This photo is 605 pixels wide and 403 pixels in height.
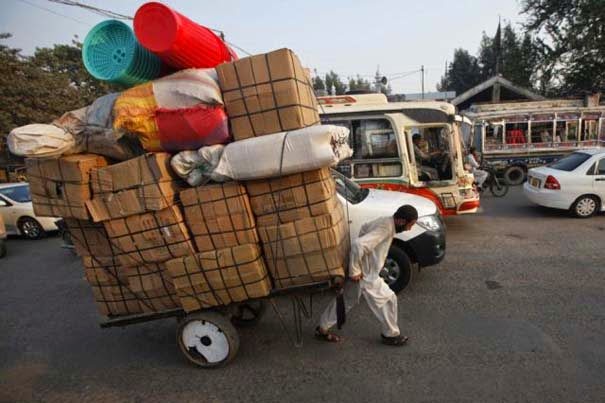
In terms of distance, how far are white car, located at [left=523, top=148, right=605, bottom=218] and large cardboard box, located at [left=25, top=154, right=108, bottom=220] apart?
8.35m

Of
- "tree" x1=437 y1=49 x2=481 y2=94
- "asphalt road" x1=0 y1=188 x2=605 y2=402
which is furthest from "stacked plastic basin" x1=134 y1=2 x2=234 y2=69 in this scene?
"tree" x1=437 y1=49 x2=481 y2=94

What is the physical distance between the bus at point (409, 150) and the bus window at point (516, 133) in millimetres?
8734

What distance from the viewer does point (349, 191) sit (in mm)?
4832

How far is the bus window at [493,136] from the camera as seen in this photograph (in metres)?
14.1

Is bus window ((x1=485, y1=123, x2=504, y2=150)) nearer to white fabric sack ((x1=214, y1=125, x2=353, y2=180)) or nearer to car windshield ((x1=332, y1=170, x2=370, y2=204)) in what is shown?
car windshield ((x1=332, y1=170, x2=370, y2=204))

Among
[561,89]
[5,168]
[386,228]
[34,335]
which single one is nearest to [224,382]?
[386,228]

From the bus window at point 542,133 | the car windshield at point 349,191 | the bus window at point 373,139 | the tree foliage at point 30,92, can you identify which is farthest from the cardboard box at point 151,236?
the tree foliage at point 30,92

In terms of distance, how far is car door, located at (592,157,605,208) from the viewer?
7551 millimetres

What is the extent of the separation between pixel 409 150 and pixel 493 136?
9.46 m

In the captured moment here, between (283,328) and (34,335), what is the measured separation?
2.87 meters

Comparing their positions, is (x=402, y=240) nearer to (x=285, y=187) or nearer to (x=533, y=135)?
(x=285, y=187)

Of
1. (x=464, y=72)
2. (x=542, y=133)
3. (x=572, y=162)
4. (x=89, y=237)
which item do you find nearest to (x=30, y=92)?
(x=89, y=237)

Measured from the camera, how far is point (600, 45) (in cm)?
2161

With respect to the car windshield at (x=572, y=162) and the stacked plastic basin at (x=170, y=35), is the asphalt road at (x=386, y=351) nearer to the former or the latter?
the stacked plastic basin at (x=170, y=35)
